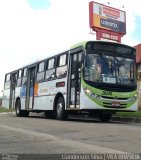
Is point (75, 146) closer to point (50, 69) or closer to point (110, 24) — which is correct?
point (50, 69)

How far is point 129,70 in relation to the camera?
18.4 meters

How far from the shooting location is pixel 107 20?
37.7 metres

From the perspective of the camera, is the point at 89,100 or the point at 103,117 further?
the point at 103,117

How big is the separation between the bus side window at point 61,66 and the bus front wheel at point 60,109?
1.08 m

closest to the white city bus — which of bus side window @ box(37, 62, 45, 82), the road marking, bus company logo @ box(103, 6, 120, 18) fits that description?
bus side window @ box(37, 62, 45, 82)

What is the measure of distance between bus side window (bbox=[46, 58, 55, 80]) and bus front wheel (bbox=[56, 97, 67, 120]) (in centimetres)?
149

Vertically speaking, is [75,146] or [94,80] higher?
[94,80]

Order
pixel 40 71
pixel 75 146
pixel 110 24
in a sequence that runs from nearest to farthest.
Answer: pixel 75 146 → pixel 40 71 → pixel 110 24

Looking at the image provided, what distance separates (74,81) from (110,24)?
20396mm

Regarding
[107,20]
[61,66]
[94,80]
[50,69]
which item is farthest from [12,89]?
[107,20]

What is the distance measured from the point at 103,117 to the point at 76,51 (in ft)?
11.9

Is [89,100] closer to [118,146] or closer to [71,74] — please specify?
[71,74]

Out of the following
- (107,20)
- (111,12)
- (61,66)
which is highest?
(111,12)

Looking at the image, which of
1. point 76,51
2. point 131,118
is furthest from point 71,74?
point 131,118
